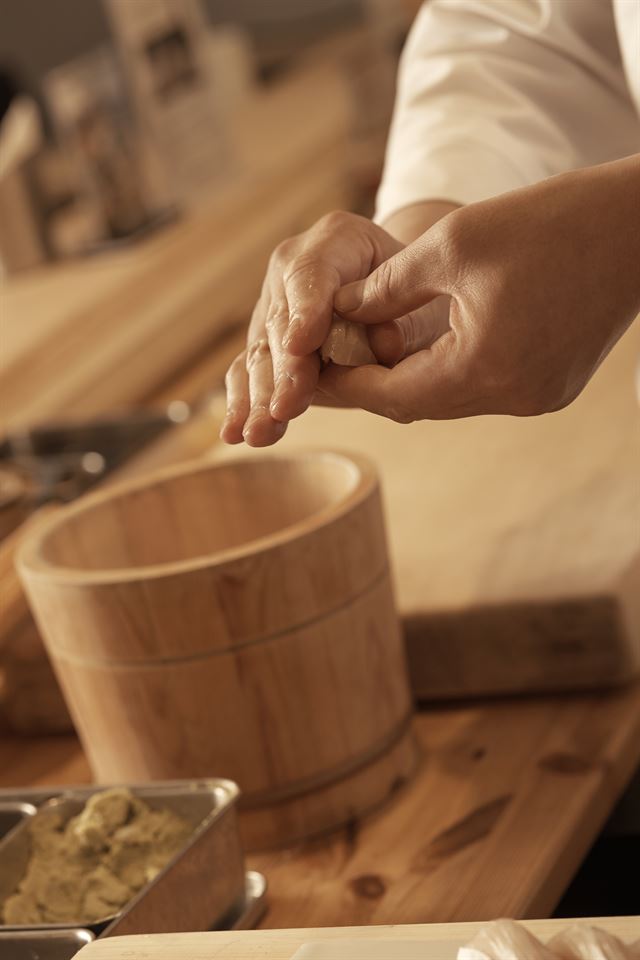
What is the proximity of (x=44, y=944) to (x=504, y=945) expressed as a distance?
0.97 ft

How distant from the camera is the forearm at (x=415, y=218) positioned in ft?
3.19

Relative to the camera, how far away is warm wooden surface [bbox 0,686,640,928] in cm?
79

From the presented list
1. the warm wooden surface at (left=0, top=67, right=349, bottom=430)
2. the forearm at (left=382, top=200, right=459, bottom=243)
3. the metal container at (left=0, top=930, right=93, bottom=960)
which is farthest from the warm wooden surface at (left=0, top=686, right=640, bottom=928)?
the warm wooden surface at (left=0, top=67, right=349, bottom=430)

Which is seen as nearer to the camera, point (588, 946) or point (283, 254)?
point (588, 946)

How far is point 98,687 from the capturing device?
0.85m

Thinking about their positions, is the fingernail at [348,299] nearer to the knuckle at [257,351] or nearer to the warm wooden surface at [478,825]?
the knuckle at [257,351]

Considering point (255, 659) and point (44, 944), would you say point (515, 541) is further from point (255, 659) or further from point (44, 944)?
point (44, 944)

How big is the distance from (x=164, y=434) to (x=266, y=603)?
0.67 m

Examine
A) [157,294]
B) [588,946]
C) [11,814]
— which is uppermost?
→ [588,946]

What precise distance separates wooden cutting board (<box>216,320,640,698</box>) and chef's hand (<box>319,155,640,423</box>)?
0.36 m

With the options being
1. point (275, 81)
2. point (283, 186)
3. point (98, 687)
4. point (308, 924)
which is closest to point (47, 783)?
point (98, 687)

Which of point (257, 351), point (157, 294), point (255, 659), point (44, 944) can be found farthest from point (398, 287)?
point (157, 294)

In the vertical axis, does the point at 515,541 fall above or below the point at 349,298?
below

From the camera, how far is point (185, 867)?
28.9 inches
